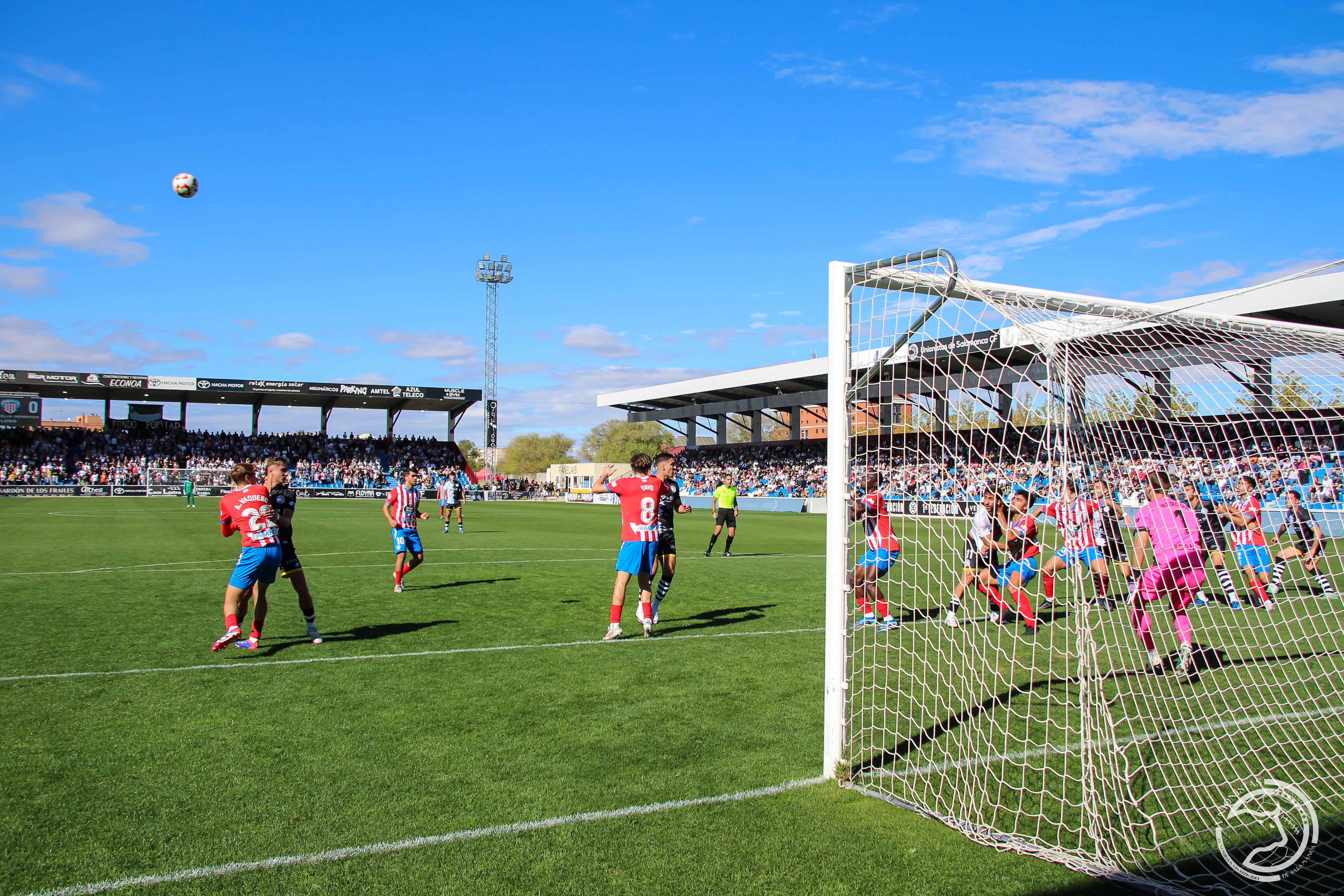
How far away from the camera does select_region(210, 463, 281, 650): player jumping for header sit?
743 cm

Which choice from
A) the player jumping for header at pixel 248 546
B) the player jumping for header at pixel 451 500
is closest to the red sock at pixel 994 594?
the player jumping for header at pixel 248 546

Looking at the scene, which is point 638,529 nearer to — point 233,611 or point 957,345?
point 233,611

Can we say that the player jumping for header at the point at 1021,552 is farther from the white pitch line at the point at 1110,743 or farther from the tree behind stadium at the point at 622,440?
the tree behind stadium at the point at 622,440

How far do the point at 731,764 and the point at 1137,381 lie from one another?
3.99 meters

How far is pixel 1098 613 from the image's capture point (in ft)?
21.0

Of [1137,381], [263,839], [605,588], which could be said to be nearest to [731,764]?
[263,839]

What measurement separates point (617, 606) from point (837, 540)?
4.02 metres

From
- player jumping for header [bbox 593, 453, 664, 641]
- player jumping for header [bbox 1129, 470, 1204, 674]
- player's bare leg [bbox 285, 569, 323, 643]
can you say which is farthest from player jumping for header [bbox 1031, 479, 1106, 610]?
player's bare leg [bbox 285, 569, 323, 643]

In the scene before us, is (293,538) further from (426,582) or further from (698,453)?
(698,453)

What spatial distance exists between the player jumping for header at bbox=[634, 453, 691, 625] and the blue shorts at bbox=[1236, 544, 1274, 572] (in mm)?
7378

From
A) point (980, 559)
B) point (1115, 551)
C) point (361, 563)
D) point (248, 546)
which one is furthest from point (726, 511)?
point (248, 546)

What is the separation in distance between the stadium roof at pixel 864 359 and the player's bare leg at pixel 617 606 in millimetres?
3882

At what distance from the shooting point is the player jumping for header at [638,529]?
8172 mm

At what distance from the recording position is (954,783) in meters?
4.51
